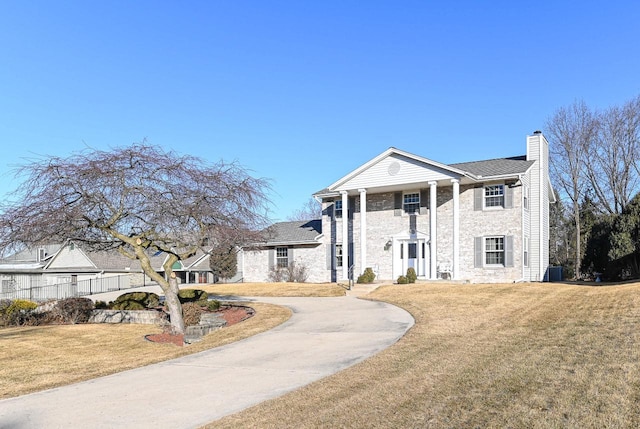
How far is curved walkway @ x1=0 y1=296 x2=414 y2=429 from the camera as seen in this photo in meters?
6.20

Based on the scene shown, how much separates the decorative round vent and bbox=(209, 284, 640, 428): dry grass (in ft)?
47.9

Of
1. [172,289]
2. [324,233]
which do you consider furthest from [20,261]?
[172,289]

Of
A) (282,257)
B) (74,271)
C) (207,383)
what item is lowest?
(74,271)

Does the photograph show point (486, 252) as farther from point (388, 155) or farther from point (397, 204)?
point (388, 155)

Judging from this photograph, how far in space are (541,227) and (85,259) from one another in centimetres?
3139

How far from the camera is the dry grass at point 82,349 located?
9.07 m

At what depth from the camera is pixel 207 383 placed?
775 centimetres

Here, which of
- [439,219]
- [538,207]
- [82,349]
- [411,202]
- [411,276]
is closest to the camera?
[82,349]

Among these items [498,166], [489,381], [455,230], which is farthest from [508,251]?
[489,381]

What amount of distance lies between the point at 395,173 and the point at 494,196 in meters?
5.06

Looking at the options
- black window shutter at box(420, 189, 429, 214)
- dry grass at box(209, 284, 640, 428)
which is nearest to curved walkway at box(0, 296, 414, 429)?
dry grass at box(209, 284, 640, 428)

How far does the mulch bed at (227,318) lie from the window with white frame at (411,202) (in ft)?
40.6

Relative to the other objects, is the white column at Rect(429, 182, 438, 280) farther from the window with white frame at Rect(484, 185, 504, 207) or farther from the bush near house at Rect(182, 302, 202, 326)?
the bush near house at Rect(182, 302, 202, 326)

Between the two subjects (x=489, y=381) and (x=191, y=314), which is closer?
(x=489, y=381)
